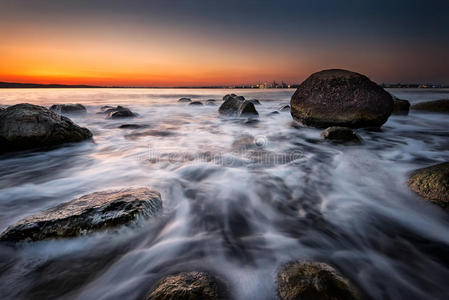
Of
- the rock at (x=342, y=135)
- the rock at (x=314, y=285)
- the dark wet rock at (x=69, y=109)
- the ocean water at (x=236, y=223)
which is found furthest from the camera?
the dark wet rock at (x=69, y=109)

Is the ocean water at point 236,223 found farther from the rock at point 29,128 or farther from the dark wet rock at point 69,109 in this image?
the dark wet rock at point 69,109

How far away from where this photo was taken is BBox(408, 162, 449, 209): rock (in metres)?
2.09

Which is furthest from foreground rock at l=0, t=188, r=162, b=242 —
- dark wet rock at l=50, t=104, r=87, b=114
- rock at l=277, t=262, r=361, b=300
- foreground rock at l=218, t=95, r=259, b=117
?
dark wet rock at l=50, t=104, r=87, b=114

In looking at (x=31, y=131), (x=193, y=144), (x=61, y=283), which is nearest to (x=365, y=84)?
(x=193, y=144)

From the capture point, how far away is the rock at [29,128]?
380 cm

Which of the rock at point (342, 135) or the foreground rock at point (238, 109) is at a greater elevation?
the foreground rock at point (238, 109)

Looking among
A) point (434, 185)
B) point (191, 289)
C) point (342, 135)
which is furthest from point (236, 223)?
point (342, 135)

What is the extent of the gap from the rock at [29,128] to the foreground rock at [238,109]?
261 inches

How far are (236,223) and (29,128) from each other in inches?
167

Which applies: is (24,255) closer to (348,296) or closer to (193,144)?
(348,296)

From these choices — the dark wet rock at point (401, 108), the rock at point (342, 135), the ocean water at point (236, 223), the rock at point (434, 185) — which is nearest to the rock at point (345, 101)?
the rock at point (342, 135)

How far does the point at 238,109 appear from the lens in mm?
9852

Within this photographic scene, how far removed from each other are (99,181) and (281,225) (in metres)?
2.45

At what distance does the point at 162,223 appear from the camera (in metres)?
2.00
